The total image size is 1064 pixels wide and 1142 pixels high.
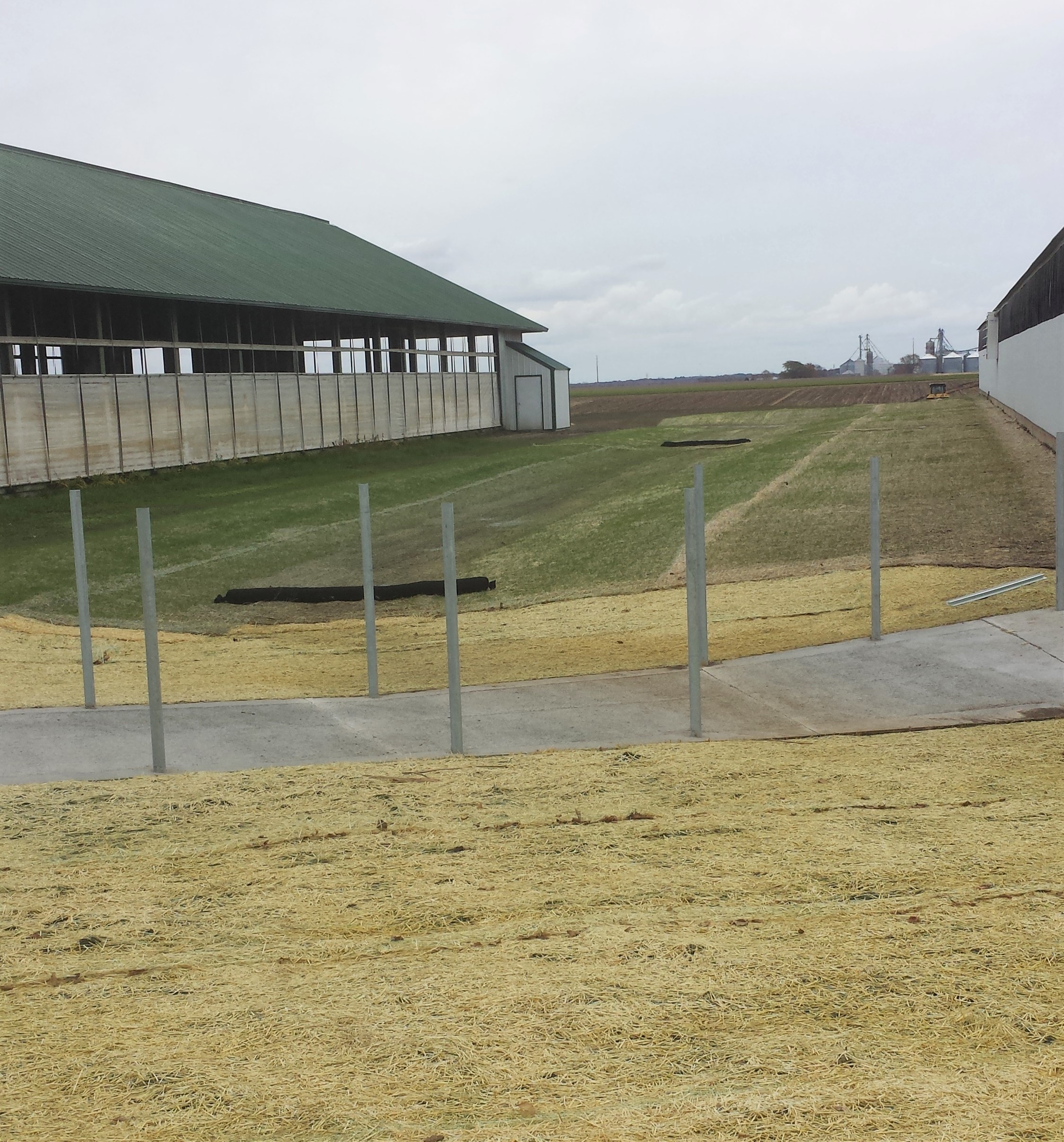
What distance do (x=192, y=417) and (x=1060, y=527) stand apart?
28.5 metres

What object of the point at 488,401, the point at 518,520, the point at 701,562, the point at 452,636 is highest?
the point at 488,401

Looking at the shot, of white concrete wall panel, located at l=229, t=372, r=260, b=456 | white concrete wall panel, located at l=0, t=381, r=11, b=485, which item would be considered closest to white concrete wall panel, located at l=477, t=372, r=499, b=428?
white concrete wall panel, located at l=229, t=372, r=260, b=456

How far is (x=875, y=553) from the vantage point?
1229 centimetres

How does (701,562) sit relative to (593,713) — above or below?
above

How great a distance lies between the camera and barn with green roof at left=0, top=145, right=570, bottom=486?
3083 centimetres

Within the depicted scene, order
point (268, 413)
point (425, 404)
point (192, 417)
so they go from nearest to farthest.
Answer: point (192, 417) → point (268, 413) → point (425, 404)

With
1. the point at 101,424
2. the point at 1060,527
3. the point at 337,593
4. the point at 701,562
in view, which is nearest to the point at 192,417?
the point at 101,424

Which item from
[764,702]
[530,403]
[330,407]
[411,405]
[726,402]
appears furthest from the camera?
[726,402]

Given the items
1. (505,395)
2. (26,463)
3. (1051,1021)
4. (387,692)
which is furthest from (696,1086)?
(505,395)

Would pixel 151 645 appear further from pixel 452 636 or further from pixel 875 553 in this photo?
pixel 875 553

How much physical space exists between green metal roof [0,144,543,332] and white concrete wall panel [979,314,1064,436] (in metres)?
22.6

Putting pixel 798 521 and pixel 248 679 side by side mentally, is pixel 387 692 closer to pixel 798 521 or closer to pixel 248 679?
pixel 248 679

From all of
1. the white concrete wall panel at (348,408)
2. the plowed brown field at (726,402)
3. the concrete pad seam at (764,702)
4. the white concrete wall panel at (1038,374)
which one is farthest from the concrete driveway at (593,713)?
the plowed brown field at (726,402)

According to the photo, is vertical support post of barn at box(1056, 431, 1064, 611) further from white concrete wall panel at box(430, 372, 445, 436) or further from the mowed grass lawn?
white concrete wall panel at box(430, 372, 445, 436)
